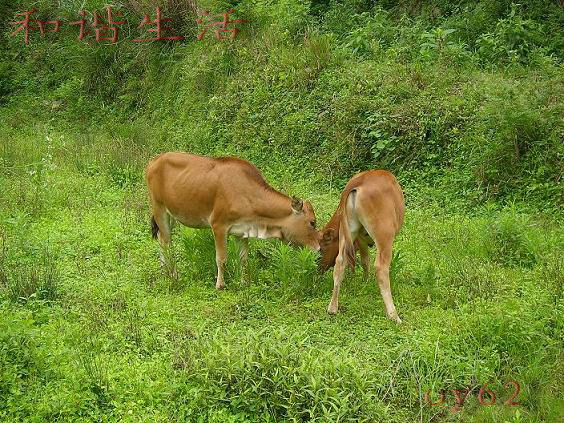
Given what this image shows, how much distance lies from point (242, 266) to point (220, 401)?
8.90 ft

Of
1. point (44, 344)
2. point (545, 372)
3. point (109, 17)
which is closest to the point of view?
point (545, 372)

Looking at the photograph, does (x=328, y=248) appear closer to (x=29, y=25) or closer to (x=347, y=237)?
(x=347, y=237)

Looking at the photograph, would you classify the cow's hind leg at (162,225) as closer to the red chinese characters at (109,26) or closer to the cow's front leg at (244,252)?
the cow's front leg at (244,252)

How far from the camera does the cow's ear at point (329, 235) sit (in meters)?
7.90

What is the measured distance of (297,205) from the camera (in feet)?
26.4

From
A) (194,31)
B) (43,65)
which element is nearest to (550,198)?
(194,31)

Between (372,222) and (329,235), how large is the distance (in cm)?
90

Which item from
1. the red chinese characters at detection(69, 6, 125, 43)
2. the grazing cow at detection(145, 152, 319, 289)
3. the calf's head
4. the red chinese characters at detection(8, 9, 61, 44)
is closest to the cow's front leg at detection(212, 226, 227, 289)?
the grazing cow at detection(145, 152, 319, 289)

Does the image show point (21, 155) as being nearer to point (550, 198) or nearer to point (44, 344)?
point (44, 344)

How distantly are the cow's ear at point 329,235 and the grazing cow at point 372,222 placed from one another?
0.36 m

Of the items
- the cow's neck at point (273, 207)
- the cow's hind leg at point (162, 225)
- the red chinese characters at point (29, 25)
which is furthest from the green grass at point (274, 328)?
the red chinese characters at point (29, 25)

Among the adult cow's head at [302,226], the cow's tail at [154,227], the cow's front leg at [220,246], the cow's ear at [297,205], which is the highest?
the cow's ear at [297,205]

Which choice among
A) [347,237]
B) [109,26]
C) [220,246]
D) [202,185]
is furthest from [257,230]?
[109,26]

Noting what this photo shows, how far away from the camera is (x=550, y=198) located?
31.6 ft
